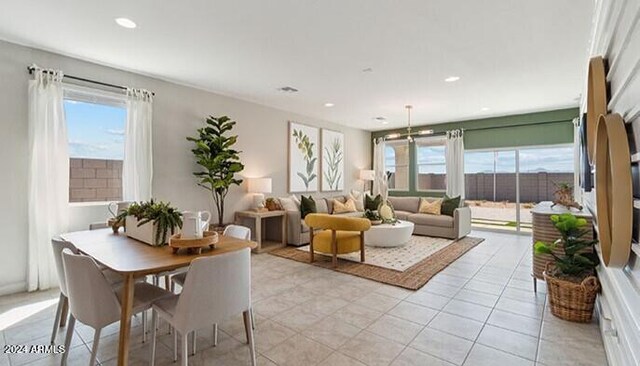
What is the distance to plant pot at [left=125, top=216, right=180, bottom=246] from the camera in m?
2.14

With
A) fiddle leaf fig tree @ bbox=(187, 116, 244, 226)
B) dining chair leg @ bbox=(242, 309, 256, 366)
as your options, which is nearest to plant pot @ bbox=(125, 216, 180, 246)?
dining chair leg @ bbox=(242, 309, 256, 366)

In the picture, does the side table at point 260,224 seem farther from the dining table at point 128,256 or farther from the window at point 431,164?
the window at point 431,164

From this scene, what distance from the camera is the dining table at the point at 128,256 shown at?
5.30 ft

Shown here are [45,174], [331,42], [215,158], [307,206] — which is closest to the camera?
[331,42]

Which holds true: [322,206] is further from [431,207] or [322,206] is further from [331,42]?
[331,42]

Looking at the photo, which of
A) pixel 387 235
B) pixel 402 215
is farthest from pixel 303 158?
pixel 387 235

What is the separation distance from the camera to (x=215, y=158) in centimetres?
465

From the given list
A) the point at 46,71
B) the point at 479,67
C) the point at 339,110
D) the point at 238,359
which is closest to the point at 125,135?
the point at 46,71

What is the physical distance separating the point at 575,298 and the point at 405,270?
1794 millimetres

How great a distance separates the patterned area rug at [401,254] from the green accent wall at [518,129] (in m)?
2.75

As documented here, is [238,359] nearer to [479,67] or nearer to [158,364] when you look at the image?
[158,364]

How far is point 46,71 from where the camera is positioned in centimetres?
343

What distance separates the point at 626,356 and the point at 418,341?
3.93 feet

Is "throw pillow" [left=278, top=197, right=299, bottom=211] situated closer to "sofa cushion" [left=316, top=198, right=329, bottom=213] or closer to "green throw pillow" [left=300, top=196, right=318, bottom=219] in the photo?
"green throw pillow" [left=300, top=196, right=318, bottom=219]
